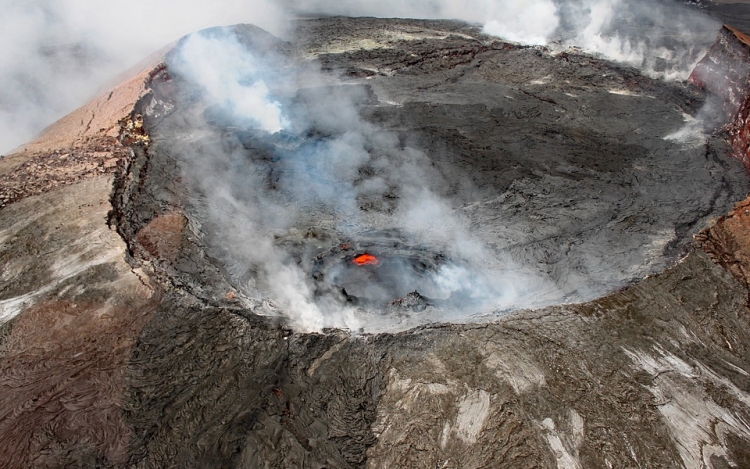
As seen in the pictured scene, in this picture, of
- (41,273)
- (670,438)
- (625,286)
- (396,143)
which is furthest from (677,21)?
(41,273)

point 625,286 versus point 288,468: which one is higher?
point 288,468

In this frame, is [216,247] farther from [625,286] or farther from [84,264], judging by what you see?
[625,286]

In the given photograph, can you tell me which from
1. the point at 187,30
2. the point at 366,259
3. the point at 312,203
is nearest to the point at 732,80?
the point at 366,259

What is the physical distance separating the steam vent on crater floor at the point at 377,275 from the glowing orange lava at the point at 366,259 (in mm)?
93

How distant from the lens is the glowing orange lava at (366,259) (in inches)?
340

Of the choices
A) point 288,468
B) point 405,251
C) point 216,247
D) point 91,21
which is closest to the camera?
point 288,468

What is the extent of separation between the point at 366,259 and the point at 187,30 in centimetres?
1330

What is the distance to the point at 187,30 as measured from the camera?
57.2 feet

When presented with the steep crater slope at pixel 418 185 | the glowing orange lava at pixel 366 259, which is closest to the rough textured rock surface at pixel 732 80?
the steep crater slope at pixel 418 185

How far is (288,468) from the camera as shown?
5.12 m

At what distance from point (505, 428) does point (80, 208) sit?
7487 mm

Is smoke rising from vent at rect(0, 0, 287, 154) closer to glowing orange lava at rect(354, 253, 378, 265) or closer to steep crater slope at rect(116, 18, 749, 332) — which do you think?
steep crater slope at rect(116, 18, 749, 332)

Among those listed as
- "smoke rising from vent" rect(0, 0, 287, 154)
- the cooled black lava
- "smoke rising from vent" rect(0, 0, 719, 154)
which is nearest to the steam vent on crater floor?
the cooled black lava

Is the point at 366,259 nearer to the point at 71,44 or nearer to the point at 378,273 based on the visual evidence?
the point at 378,273
